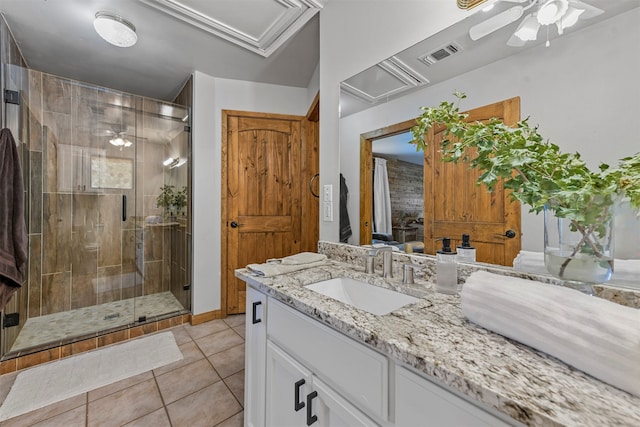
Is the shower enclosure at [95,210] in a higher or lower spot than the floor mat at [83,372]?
higher

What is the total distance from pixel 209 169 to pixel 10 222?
1.37 meters

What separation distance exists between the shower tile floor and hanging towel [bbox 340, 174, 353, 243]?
82.2 inches

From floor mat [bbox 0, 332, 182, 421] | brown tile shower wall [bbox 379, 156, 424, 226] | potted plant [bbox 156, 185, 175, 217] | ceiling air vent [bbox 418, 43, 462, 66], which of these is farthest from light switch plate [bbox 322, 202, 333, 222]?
potted plant [bbox 156, 185, 175, 217]

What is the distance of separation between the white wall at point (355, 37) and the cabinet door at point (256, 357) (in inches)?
25.7

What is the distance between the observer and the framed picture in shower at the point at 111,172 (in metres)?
2.61

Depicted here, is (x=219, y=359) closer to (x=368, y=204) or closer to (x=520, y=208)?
(x=368, y=204)

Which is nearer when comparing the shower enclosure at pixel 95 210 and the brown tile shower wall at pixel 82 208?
the shower enclosure at pixel 95 210

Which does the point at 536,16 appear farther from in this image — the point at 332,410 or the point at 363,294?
the point at 332,410

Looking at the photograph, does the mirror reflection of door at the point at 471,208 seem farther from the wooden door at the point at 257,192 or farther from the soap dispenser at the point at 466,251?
the wooden door at the point at 257,192

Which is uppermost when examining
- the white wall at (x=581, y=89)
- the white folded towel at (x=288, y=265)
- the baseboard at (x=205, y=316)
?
the white wall at (x=581, y=89)

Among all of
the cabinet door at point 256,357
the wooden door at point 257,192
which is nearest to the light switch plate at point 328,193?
the cabinet door at point 256,357

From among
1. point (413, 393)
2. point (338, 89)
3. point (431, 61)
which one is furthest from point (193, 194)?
point (413, 393)

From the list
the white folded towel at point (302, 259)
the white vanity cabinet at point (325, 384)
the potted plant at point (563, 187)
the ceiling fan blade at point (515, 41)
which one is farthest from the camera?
the white folded towel at point (302, 259)

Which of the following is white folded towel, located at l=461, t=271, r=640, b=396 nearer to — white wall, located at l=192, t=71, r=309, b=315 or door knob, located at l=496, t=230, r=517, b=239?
door knob, located at l=496, t=230, r=517, b=239
